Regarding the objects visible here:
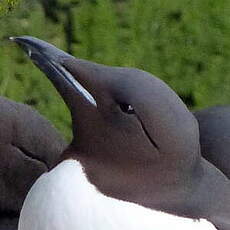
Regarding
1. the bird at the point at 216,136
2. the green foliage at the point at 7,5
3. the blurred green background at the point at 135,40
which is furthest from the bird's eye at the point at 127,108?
the green foliage at the point at 7,5

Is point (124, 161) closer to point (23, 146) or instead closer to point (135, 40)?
point (23, 146)

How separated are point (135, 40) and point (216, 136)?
0.61 m

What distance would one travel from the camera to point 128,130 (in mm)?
1755

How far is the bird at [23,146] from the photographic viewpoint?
2324 millimetres

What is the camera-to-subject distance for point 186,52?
279cm

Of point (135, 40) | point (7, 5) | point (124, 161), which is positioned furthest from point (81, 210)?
point (7, 5)

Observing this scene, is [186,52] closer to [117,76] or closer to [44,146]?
[44,146]

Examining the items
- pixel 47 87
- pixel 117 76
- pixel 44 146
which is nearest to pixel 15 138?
pixel 44 146

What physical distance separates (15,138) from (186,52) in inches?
25.8

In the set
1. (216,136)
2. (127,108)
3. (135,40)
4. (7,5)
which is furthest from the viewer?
(7,5)

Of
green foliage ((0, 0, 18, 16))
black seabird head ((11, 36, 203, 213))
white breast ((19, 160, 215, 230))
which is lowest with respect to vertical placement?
green foliage ((0, 0, 18, 16))

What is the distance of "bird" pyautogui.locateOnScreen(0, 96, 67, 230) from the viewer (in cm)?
232

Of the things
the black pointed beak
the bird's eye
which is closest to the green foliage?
the black pointed beak

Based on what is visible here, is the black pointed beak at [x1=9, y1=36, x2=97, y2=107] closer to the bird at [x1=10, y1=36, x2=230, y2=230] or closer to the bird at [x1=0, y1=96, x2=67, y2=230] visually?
the bird at [x1=10, y1=36, x2=230, y2=230]
